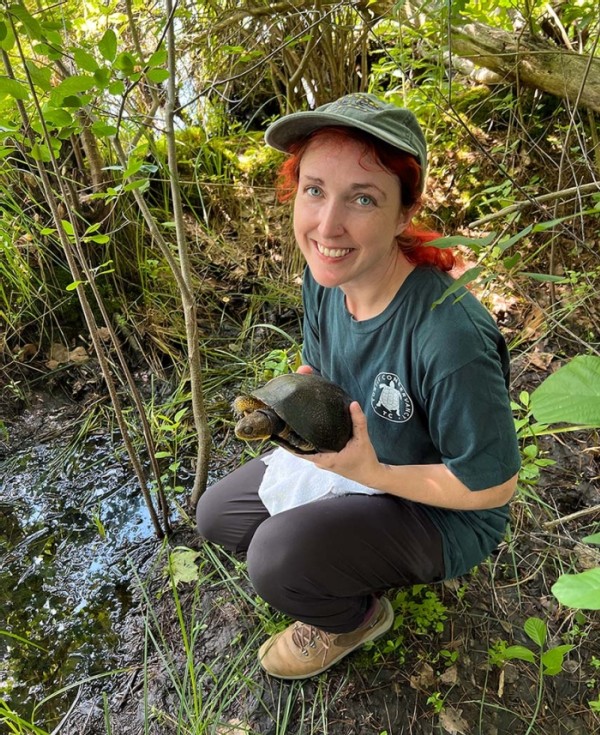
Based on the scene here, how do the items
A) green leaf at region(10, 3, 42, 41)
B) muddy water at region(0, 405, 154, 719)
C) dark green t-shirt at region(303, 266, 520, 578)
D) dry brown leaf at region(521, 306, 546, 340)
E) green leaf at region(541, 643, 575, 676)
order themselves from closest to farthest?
green leaf at region(10, 3, 42, 41) → dark green t-shirt at region(303, 266, 520, 578) → green leaf at region(541, 643, 575, 676) → muddy water at region(0, 405, 154, 719) → dry brown leaf at region(521, 306, 546, 340)

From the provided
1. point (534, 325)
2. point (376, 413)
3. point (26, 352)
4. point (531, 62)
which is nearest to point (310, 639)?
point (376, 413)

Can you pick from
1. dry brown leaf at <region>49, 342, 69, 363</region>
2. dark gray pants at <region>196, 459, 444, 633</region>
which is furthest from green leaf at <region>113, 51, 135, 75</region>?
dry brown leaf at <region>49, 342, 69, 363</region>

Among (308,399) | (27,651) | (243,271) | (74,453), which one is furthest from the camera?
(243,271)

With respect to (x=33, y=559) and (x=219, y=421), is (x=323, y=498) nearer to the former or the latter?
(x=219, y=421)

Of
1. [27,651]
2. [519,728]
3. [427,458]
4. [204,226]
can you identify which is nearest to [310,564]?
[427,458]

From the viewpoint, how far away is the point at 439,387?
46.3 inches

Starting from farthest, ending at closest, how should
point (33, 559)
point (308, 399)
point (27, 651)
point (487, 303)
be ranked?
point (487, 303) → point (33, 559) → point (27, 651) → point (308, 399)

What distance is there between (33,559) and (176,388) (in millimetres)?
1015

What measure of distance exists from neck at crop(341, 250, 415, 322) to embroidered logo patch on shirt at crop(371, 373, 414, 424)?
0.18m

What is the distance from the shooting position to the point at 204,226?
10.4 feet

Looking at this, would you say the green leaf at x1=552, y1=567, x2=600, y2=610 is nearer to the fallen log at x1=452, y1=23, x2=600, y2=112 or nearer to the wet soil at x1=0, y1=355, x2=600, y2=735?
the wet soil at x1=0, y1=355, x2=600, y2=735

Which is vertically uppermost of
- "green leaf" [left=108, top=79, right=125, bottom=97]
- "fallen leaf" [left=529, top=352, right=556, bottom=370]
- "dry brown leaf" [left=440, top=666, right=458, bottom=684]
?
"green leaf" [left=108, top=79, right=125, bottom=97]

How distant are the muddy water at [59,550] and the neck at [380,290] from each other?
133 centimetres

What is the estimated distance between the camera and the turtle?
122 cm
